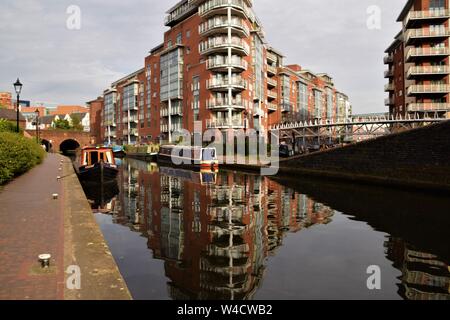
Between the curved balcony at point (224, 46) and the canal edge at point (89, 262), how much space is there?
1540 inches

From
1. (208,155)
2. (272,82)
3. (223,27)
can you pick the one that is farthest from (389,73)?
(208,155)

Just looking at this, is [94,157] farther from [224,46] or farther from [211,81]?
[224,46]

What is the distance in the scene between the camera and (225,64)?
1805 inches

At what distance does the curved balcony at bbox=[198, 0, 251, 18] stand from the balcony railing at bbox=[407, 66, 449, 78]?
75.1 ft

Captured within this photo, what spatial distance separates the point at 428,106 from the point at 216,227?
42641 mm

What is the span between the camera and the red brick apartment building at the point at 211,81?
4641cm

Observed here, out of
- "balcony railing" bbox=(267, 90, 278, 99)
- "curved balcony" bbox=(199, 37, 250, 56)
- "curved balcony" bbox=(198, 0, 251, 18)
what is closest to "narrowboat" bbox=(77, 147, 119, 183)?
"curved balcony" bbox=(199, 37, 250, 56)

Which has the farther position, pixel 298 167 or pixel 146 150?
pixel 146 150

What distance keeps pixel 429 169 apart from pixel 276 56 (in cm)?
5745

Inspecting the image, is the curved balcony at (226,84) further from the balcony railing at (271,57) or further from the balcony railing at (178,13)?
the balcony railing at (271,57)

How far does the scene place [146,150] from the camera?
6159cm

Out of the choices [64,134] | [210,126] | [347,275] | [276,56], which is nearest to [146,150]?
[210,126]

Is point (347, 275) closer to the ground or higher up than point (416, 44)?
closer to the ground

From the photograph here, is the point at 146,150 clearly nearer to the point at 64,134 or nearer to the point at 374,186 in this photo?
the point at 64,134
